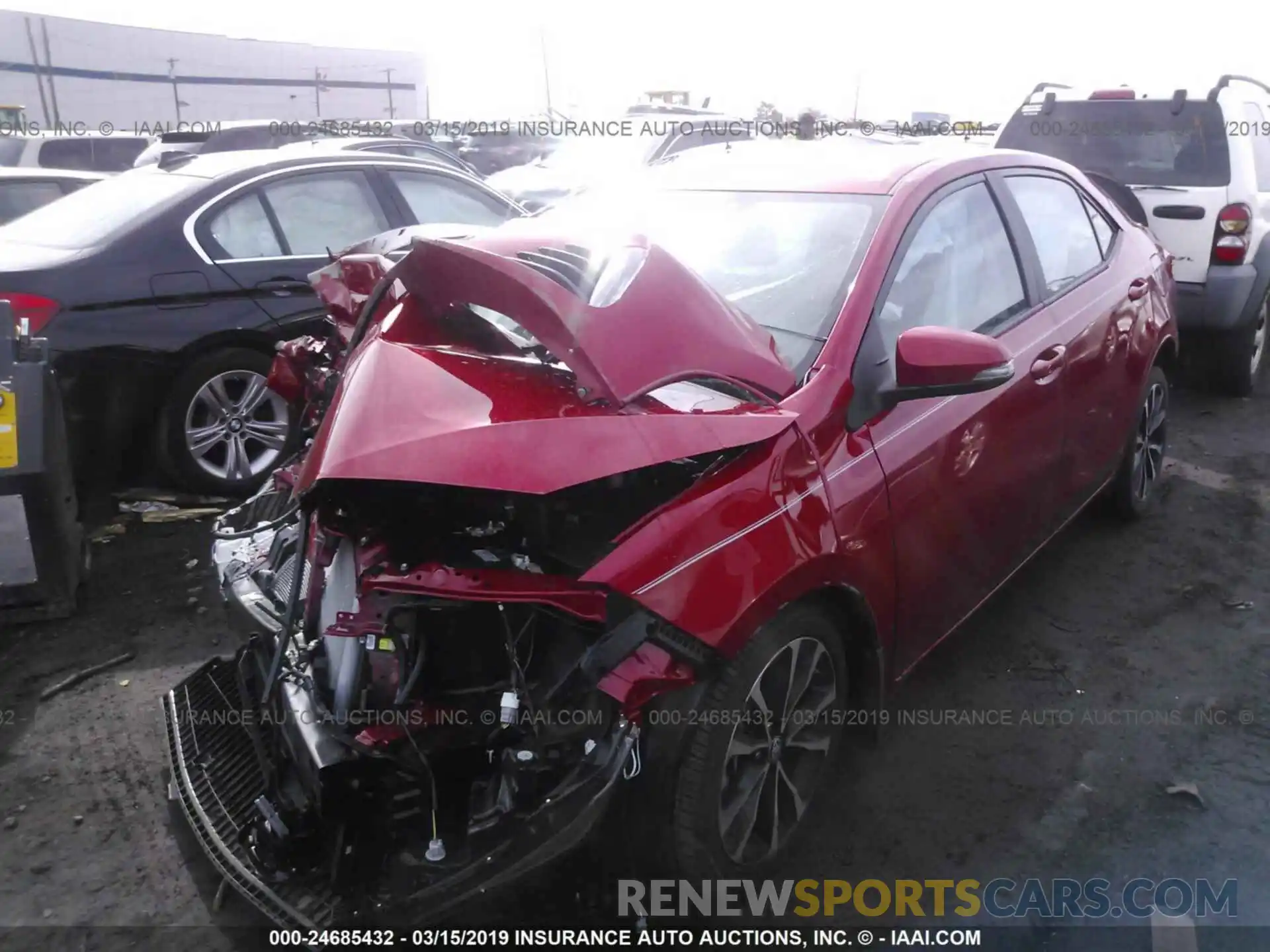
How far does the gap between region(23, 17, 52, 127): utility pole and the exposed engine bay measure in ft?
137

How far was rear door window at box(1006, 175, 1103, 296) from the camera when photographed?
3.72m

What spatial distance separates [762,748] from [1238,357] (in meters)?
5.91

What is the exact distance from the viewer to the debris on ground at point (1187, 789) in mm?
3023

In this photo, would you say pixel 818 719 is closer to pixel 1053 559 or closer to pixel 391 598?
pixel 391 598

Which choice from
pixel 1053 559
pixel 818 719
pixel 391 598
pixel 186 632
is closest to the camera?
pixel 391 598

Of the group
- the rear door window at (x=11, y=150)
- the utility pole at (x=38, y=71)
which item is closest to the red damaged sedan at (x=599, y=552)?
the rear door window at (x=11, y=150)

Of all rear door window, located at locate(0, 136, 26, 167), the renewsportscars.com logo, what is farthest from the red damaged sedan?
rear door window, located at locate(0, 136, 26, 167)

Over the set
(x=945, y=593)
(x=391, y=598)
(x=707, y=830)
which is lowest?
(x=707, y=830)

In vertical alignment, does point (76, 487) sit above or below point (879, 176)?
below

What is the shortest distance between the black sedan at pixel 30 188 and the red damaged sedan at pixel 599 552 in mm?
5064

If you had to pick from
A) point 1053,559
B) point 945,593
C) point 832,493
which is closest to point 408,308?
point 832,493

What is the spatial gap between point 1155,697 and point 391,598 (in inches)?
106

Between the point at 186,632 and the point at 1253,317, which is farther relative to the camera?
the point at 1253,317

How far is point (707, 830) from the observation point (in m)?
2.34
